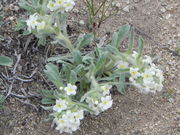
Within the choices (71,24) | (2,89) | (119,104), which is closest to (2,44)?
(2,89)

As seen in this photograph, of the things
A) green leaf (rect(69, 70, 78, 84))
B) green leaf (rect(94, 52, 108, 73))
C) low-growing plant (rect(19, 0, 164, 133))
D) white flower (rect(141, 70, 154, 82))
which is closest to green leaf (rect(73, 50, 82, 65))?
low-growing plant (rect(19, 0, 164, 133))

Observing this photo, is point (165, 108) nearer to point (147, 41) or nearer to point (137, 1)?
point (147, 41)

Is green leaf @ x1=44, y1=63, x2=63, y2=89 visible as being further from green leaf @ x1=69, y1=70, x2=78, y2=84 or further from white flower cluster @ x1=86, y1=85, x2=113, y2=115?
white flower cluster @ x1=86, y1=85, x2=113, y2=115

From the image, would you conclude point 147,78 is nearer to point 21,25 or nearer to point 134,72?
point 134,72

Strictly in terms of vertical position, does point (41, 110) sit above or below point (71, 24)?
below

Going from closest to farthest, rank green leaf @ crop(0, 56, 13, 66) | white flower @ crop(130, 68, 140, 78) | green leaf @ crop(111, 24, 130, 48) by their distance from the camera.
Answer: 1. white flower @ crop(130, 68, 140, 78)
2. green leaf @ crop(0, 56, 13, 66)
3. green leaf @ crop(111, 24, 130, 48)

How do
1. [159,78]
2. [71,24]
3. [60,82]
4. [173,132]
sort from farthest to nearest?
[71,24] → [173,132] → [60,82] → [159,78]

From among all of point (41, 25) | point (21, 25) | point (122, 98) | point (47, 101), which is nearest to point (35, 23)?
point (41, 25)
